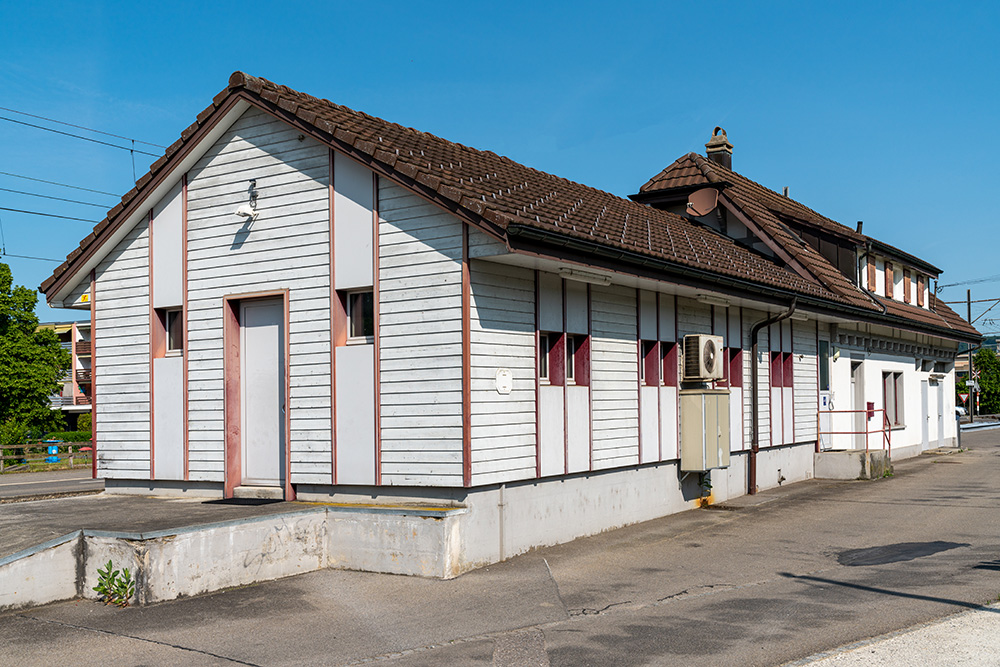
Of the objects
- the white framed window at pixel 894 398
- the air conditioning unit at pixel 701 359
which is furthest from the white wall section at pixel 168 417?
the white framed window at pixel 894 398

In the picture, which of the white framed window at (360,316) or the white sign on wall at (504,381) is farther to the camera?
the white framed window at (360,316)

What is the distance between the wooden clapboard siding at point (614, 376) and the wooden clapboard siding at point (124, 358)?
20.4 feet

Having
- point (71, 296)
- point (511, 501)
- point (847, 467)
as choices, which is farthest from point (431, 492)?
point (847, 467)

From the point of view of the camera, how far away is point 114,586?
28.5ft

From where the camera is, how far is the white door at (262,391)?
39.1 ft

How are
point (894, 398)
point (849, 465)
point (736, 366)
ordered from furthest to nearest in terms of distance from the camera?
point (894, 398), point (849, 465), point (736, 366)

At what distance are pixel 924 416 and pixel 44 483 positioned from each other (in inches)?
940

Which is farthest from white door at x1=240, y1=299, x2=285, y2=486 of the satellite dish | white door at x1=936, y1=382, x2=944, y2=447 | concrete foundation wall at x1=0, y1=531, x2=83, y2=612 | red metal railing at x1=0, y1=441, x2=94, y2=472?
white door at x1=936, y1=382, x2=944, y2=447

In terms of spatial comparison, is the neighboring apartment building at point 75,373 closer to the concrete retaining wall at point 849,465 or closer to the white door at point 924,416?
the white door at point 924,416

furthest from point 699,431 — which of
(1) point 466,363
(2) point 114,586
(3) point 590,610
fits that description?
(2) point 114,586

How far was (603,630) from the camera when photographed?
7.73 meters

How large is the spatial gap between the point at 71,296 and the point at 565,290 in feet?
24.9

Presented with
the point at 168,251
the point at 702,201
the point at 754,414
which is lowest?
the point at 754,414

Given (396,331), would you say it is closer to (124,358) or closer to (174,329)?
(174,329)
